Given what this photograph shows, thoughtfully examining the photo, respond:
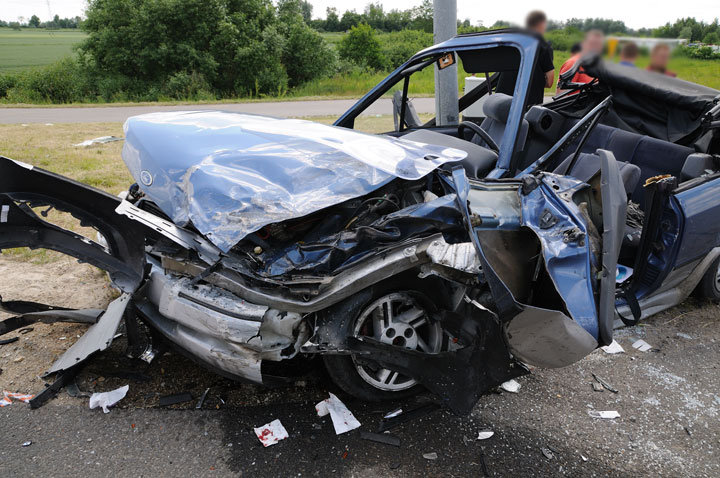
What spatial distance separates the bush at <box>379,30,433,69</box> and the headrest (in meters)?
22.1

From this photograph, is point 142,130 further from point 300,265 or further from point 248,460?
point 248,460

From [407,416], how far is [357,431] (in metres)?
0.29

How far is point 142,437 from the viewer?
8.10 feet

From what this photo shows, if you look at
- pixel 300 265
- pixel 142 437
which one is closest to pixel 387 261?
pixel 300 265

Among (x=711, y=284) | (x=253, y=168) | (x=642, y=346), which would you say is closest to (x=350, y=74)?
(x=711, y=284)

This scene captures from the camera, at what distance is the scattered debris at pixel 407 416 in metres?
2.57

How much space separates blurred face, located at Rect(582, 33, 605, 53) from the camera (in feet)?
6.29

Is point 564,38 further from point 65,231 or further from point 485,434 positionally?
point 65,231

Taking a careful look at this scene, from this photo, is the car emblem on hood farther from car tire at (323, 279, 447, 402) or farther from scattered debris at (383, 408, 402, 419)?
scattered debris at (383, 408, 402, 419)

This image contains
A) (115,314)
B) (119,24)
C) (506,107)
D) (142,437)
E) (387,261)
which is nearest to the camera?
(387,261)

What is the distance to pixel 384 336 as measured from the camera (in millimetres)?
2533

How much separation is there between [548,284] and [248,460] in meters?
1.68

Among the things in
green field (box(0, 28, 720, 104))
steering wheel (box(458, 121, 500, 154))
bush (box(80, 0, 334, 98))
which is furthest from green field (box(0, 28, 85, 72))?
steering wheel (box(458, 121, 500, 154))

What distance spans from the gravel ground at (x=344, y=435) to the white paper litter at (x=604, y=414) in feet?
0.09
